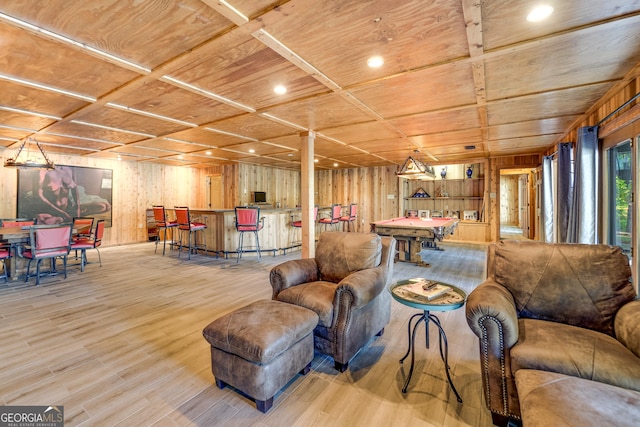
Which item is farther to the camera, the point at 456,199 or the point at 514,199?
the point at 514,199

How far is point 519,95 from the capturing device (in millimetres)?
3184

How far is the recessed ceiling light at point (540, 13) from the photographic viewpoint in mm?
1714

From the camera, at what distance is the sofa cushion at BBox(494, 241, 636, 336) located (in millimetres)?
1760

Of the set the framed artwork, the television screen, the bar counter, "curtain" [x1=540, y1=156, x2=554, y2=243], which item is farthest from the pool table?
the framed artwork

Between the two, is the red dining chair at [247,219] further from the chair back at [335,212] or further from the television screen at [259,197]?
the television screen at [259,197]

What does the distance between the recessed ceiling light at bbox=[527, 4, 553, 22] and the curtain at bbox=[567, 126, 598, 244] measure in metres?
2.59

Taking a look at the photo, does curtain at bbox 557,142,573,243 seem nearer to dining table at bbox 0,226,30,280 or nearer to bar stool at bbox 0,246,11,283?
dining table at bbox 0,226,30,280

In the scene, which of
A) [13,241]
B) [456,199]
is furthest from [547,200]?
[13,241]

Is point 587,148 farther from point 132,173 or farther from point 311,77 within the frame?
point 132,173

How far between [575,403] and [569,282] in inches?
43.2

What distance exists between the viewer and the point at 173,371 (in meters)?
2.13

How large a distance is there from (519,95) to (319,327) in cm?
336

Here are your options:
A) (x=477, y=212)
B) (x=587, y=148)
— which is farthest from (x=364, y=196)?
(x=587, y=148)

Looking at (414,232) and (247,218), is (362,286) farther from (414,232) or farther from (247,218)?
(247,218)
